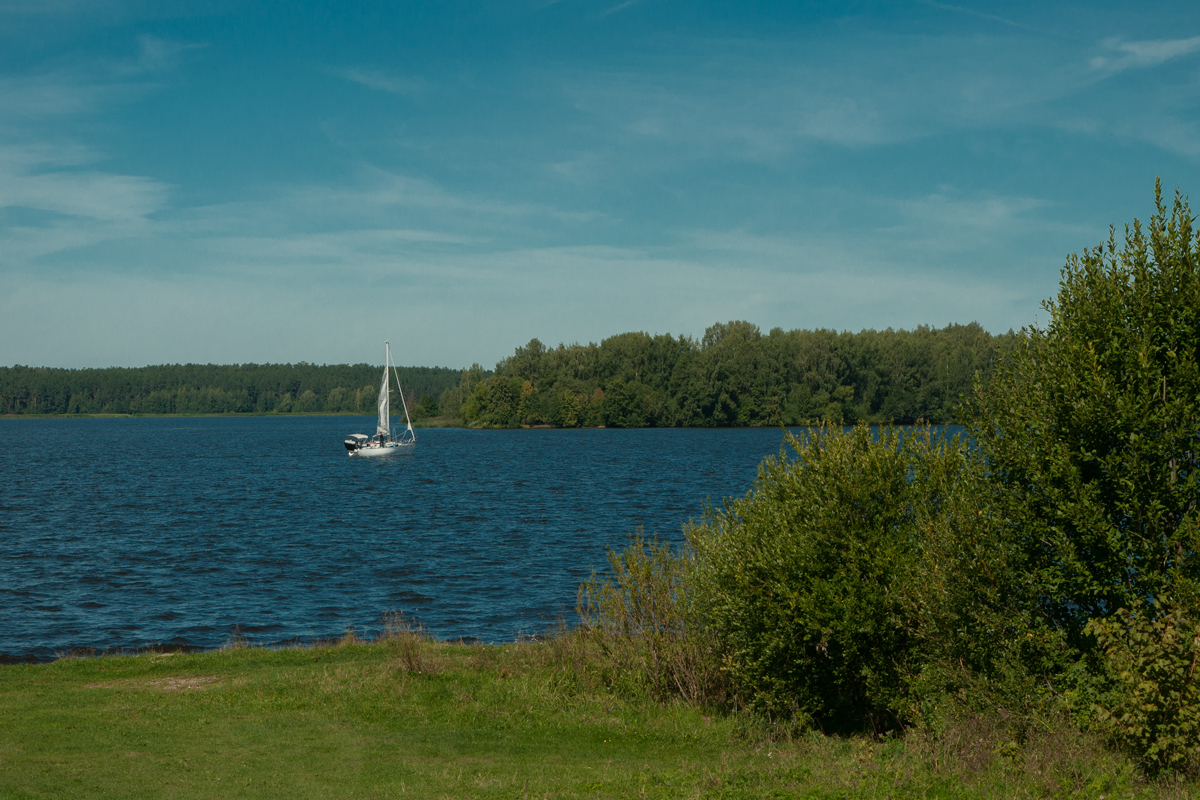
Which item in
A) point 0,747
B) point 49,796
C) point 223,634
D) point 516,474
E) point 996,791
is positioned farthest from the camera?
point 516,474

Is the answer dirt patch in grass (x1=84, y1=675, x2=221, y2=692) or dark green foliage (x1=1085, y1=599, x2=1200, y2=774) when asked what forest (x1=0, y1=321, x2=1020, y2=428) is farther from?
dark green foliage (x1=1085, y1=599, x2=1200, y2=774)

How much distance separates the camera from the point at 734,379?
15900 cm

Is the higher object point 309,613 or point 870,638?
point 870,638

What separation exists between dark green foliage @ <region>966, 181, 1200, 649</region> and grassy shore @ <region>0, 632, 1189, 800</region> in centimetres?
240

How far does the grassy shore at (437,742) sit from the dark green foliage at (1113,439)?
2.40 metres

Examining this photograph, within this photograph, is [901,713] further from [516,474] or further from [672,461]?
[672,461]

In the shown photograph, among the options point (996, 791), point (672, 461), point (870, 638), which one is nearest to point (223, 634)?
point (870, 638)

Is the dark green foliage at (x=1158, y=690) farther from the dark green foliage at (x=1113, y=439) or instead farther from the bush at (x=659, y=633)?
→ the bush at (x=659, y=633)

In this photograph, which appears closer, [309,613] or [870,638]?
[870,638]

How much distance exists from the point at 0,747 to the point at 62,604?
2057 centimetres

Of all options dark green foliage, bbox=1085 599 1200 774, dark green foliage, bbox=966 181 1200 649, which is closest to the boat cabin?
dark green foliage, bbox=966 181 1200 649

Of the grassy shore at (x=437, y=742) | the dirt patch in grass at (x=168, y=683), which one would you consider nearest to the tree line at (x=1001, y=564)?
the grassy shore at (x=437, y=742)

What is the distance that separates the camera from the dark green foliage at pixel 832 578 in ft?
53.7

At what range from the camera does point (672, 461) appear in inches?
3841
